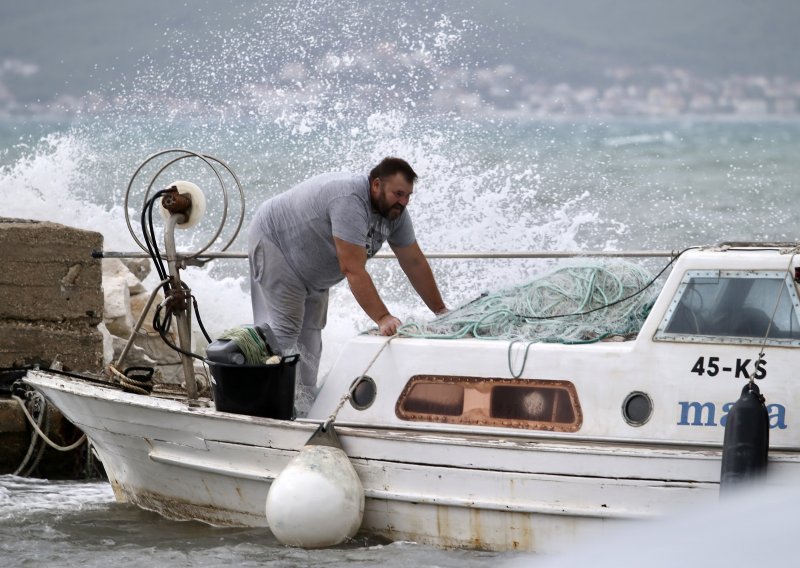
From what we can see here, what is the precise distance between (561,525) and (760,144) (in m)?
38.2

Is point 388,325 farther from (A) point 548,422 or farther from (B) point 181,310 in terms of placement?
A: (B) point 181,310

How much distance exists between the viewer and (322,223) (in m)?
7.45

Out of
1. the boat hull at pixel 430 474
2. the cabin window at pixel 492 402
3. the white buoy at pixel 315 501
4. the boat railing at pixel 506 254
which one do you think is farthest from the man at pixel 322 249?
the white buoy at pixel 315 501

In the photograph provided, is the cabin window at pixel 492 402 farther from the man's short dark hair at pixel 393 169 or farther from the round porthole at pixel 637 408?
the man's short dark hair at pixel 393 169

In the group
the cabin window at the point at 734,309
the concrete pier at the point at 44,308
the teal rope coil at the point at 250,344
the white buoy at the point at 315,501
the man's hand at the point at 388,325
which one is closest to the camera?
the cabin window at the point at 734,309

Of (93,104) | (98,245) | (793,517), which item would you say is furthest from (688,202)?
(93,104)

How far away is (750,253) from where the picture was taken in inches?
257

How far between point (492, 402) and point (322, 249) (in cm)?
142

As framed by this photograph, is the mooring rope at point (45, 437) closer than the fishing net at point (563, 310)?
No

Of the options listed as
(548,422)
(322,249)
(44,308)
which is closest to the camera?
(548,422)

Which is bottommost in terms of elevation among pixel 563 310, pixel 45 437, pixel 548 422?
pixel 45 437

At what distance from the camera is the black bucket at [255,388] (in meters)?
7.04

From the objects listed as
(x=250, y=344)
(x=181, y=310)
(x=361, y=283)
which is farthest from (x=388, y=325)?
(x=181, y=310)

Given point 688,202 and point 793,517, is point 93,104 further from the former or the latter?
point 793,517
